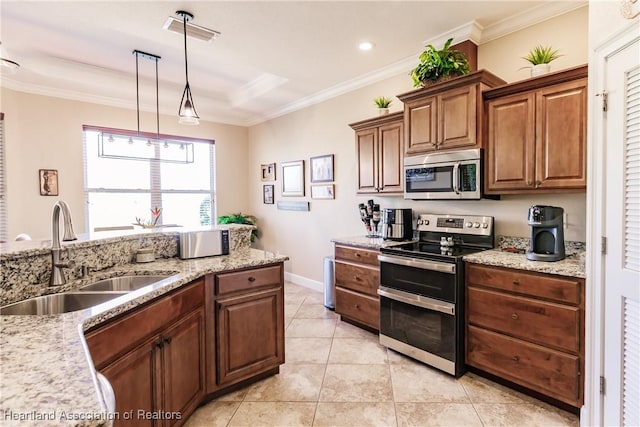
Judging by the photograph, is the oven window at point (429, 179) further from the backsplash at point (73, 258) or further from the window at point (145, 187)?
the window at point (145, 187)

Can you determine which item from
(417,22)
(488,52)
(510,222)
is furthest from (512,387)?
(417,22)

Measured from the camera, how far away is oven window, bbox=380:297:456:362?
2.42 m

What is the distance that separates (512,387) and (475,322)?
1.54 ft

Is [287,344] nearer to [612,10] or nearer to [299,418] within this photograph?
[299,418]

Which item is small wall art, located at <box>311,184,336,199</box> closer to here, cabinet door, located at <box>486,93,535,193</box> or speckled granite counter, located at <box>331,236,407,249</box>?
speckled granite counter, located at <box>331,236,407,249</box>

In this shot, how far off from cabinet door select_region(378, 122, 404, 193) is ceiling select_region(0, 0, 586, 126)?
2.50ft

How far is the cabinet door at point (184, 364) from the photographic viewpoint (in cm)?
170

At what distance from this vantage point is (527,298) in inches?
82.8

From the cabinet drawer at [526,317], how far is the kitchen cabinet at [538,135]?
79 cm

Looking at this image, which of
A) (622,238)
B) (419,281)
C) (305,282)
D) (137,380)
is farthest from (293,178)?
(622,238)

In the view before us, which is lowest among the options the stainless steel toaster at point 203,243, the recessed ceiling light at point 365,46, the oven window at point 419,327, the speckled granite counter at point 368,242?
the oven window at point 419,327

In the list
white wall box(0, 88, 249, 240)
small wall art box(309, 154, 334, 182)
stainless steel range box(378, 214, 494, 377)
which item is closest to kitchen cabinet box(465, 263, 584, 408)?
stainless steel range box(378, 214, 494, 377)

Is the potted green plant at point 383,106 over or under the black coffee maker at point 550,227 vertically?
over

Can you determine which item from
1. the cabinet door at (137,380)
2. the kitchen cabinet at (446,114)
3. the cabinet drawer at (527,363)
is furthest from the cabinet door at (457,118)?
the cabinet door at (137,380)
